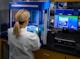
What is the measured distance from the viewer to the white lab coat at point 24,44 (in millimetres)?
1937

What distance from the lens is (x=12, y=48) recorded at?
2.11 m

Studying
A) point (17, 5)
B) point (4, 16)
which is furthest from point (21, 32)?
point (4, 16)

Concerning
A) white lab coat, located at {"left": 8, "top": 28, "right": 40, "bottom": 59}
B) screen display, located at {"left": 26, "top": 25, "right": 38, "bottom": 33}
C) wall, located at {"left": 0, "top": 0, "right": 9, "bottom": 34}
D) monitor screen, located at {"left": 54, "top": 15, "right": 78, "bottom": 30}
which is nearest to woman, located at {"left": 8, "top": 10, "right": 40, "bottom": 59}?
white lab coat, located at {"left": 8, "top": 28, "right": 40, "bottom": 59}

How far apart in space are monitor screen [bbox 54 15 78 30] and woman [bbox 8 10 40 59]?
0.79m

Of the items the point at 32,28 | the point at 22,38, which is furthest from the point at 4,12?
the point at 22,38

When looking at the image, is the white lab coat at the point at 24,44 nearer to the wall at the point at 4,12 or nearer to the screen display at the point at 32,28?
the screen display at the point at 32,28

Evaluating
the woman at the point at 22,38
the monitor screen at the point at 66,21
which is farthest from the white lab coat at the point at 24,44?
the monitor screen at the point at 66,21

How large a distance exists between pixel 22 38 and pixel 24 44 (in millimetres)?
85

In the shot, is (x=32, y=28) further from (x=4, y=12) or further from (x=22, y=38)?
(x=4, y=12)

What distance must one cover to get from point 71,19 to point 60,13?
253 mm

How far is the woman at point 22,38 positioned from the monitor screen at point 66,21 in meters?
0.79

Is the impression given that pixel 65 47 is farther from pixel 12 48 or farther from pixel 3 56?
pixel 3 56

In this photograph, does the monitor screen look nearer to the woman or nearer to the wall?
the woman

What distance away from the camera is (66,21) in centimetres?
254
